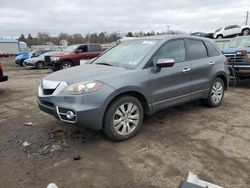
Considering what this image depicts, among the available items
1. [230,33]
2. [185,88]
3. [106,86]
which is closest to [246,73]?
[185,88]

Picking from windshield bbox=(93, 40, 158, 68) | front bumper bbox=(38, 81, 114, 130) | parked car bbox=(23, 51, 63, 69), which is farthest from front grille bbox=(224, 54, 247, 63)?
parked car bbox=(23, 51, 63, 69)

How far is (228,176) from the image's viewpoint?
3.09m

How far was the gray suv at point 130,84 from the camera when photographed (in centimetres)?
376

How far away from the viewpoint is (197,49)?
540cm

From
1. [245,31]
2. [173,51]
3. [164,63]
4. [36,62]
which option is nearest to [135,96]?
[164,63]

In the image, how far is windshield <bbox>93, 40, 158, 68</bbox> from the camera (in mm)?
4473

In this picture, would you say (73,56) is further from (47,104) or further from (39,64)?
(47,104)

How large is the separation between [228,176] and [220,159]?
1.41 ft

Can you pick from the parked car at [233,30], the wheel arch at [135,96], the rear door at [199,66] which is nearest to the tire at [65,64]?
the rear door at [199,66]

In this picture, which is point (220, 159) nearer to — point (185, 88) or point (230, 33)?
point (185, 88)

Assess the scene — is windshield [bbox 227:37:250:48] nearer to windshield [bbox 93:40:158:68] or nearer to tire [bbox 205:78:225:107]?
tire [bbox 205:78:225:107]

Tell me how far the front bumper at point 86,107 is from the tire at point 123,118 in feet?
0.48

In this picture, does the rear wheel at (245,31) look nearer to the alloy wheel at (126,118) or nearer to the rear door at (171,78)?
the rear door at (171,78)

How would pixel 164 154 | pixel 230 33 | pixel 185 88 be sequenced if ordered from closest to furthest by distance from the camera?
pixel 164 154 < pixel 185 88 < pixel 230 33
